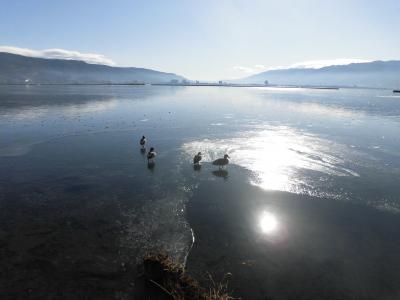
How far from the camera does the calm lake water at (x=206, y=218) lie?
1167cm

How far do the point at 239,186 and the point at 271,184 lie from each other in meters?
2.33

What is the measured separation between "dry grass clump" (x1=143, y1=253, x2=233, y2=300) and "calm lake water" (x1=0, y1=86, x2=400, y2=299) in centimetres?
90

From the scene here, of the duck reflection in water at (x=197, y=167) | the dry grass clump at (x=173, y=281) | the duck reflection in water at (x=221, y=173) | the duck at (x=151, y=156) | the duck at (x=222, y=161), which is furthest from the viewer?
the duck at (x=151, y=156)

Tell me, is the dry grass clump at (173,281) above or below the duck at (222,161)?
above

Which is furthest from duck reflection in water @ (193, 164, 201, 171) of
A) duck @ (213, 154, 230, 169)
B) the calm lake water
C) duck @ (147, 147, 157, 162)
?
duck @ (147, 147, 157, 162)

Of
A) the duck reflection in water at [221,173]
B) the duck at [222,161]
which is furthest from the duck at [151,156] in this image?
the duck reflection in water at [221,173]

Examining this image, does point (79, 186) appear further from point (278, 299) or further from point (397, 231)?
point (397, 231)

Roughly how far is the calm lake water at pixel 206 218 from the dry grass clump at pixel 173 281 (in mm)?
896

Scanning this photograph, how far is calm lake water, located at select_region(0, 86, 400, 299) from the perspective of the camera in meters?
11.7

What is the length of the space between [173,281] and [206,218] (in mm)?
6108

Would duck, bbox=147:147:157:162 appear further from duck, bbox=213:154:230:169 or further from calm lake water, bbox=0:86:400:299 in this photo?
duck, bbox=213:154:230:169

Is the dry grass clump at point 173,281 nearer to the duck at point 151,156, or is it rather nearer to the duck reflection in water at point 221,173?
the duck reflection in water at point 221,173

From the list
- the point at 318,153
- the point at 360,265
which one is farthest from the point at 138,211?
the point at 318,153

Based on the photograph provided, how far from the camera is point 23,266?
12.1 m
